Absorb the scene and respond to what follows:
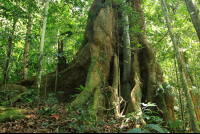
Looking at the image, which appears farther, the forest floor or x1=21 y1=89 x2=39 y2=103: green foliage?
x1=21 y1=89 x2=39 y2=103: green foliage

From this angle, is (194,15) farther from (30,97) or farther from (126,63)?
(30,97)

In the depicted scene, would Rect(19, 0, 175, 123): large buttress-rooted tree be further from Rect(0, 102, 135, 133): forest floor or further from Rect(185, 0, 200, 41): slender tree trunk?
Rect(185, 0, 200, 41): slender tree trunk

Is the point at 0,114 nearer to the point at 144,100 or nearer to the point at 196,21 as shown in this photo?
the point at 144,100

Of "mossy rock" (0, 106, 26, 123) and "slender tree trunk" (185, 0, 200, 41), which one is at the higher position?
"slender tree trunk" (185, 0, 200, 41)

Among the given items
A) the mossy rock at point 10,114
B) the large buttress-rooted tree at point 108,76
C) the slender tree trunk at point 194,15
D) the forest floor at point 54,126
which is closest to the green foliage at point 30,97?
the large buttress-rooted tree at point 108,76

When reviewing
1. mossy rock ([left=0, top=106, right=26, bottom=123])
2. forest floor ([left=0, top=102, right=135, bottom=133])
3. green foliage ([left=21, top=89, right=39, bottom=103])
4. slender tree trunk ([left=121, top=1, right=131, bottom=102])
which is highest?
slender tree trunk ([left=121, top=1, right=131, bottom=102])

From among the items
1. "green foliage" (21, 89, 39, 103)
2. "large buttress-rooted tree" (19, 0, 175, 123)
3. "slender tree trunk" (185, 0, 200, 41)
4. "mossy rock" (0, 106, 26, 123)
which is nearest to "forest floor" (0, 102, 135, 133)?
"mossy rock" (0, 106, 26, 123)

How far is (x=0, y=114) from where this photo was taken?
10.4 feet

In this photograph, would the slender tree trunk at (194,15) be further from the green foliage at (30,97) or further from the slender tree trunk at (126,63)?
the green foliage at (30,97)

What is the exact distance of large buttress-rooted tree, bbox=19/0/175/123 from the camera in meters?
4.30

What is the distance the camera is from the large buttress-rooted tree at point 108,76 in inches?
169

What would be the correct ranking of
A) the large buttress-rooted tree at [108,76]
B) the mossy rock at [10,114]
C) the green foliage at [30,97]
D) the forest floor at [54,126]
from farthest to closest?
the green foliage at [30,97]
the large buttress-rooted tree at [108,76]
the mossy rock at [10,114]
the forest floor at [54,126]

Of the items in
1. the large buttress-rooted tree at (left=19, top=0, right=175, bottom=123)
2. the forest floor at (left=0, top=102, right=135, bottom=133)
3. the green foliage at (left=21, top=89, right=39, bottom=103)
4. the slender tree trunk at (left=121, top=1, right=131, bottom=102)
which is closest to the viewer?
the forest floor at (left=0, top=102, right=135, bottom=133)

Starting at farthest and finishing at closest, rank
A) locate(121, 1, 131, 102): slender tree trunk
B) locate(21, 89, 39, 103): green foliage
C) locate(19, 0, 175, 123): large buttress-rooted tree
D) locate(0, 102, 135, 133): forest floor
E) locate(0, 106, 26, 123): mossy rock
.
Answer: locate(121, 1, 131, 102): slender tree trunk
locate(21, 89, 39, 103): green foliage
locate(19, 0, 175, 123): large buttress-rooted tree
locate(0, 106, 26, 123): mossy rock
locate(0, 102, 135, 133): forest floor
